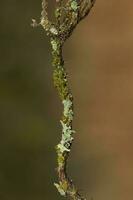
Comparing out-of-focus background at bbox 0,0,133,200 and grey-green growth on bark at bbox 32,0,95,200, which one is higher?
out-of-focus background at bbox 0,0,133,200

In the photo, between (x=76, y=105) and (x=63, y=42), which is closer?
(x=63, y=42)

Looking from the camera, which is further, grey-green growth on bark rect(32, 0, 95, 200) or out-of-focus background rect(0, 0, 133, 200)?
out-of-focus background rect(0, 0, 133, 200)

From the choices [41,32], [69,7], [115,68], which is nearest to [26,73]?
[41,32]

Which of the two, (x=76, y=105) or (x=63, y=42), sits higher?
(x=76, y=105)

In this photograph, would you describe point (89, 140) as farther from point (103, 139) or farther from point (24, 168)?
point (24, 168)

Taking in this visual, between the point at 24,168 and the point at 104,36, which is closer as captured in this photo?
the point at 24,168

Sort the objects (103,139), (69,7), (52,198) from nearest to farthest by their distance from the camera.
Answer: (69,7) < (52,198) < (103,139)

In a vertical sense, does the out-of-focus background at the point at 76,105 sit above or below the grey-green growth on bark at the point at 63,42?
above

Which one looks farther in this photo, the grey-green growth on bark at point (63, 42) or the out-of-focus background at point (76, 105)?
the out-of-focus background at point (76, 105)
